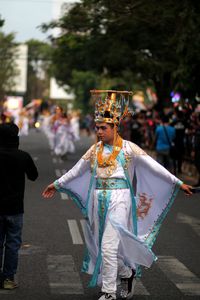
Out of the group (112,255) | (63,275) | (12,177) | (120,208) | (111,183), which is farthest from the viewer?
(63,275)

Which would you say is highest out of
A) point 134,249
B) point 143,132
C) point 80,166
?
point 80,166

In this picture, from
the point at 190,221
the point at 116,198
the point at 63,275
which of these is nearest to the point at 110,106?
the point at 116,198

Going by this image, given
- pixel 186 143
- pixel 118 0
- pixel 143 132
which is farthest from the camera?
pixel 143 132

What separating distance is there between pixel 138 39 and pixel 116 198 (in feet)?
91.5

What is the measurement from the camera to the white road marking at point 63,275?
883cm

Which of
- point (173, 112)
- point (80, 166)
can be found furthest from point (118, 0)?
point (80, 166)

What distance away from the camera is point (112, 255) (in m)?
8.14

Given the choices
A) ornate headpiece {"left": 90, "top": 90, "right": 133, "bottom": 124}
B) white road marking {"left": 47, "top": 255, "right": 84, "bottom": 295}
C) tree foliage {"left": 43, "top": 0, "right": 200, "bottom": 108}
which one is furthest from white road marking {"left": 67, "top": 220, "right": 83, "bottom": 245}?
tree foliage {"left": 43, "top": 0, "right": 200, "bottom": 108}

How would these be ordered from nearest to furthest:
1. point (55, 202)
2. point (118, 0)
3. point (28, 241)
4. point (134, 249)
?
point (134, 249) < point (28, 241) < point (55, 202) < point (118, 0)

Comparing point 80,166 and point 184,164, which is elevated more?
point 80,166

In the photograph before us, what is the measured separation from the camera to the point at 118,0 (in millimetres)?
23391

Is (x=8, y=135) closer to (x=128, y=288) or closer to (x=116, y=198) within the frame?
(x=116, y=198)

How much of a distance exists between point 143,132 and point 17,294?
103 feet

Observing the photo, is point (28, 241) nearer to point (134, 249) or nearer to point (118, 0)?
point (134, 249)
